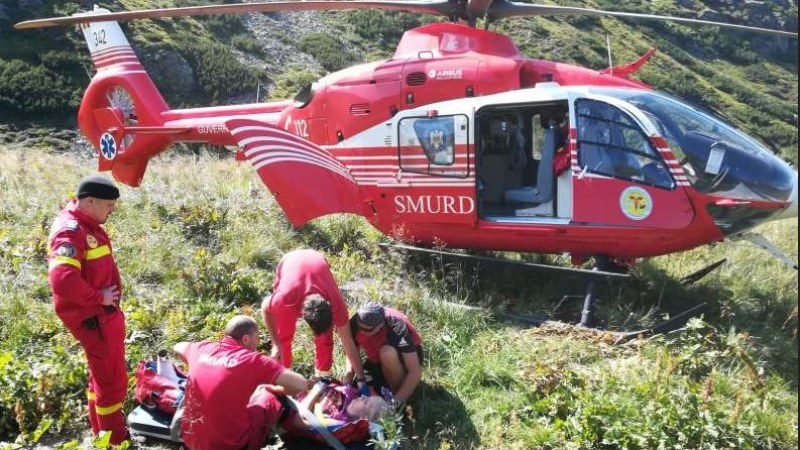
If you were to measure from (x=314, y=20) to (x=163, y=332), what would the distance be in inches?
1083

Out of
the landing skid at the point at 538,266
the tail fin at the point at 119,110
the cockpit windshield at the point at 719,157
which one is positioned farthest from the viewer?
the tail fin at the point at 119,110

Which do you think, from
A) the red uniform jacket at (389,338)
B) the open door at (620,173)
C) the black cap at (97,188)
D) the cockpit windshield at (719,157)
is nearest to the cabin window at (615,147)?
the open door at (620,173)

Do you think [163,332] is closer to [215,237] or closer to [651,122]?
[215,237]

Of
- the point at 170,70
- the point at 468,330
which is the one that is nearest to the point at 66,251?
the point at 468,330

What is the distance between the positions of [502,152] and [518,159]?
0.20 meters

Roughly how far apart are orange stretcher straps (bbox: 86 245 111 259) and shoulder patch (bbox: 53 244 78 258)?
137mm

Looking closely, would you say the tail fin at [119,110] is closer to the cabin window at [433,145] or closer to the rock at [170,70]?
the cabin window at [433,145]

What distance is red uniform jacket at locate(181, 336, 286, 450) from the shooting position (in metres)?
3.82

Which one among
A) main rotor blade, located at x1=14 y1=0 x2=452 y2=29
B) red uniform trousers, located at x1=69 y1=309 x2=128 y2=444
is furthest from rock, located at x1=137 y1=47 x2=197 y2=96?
red uniform trousers, located at x1=69 y1=309 x2=128 y2=444

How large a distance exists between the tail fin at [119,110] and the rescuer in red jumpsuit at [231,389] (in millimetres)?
5788

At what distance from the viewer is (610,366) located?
5.07 m

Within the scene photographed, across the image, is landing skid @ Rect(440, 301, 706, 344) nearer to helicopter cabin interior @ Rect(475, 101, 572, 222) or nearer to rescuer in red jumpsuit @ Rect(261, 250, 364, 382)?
helicopter cabin interior @ Rect(475, 101, 572, 222)

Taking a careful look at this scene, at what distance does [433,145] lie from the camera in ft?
22.1

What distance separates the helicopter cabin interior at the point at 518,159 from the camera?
6672 millimetres
